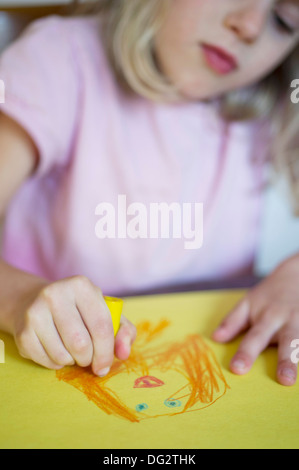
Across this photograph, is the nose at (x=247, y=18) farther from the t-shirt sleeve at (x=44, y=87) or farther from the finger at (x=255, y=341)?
the finger at (x=255, y=341)

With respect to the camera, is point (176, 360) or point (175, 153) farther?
point (175, 153)

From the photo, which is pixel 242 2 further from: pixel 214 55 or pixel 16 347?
pixel 16 347

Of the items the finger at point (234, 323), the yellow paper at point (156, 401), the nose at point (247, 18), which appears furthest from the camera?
the nose at point (247, 18)

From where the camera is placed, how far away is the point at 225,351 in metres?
0.44

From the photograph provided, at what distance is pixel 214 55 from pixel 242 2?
0.21ft

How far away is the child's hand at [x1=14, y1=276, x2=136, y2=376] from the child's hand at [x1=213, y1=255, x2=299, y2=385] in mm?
111

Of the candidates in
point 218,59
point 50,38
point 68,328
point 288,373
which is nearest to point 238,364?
point 288,373

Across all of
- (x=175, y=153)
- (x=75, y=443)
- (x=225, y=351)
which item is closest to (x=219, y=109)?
(x=175, y=153)

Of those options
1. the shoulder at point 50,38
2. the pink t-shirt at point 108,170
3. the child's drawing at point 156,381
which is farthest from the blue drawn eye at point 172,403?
the shoulder at point 50,38

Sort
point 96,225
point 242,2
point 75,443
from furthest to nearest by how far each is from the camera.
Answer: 1. point 96,225
2. point 242,2
3. point 75,443

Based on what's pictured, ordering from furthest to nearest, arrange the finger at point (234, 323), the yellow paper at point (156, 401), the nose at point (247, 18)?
the nose at point (247, 18)
the finger at point (234, 323)
the yellow paper at point (156, 401)

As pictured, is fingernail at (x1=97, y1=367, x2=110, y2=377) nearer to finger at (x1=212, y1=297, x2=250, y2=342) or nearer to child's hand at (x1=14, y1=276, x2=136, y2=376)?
child's hand at (x1=14, y1=276, x2=136, y2=376)

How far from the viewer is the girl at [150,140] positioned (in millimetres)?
578

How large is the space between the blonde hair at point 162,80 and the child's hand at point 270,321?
29 cm
